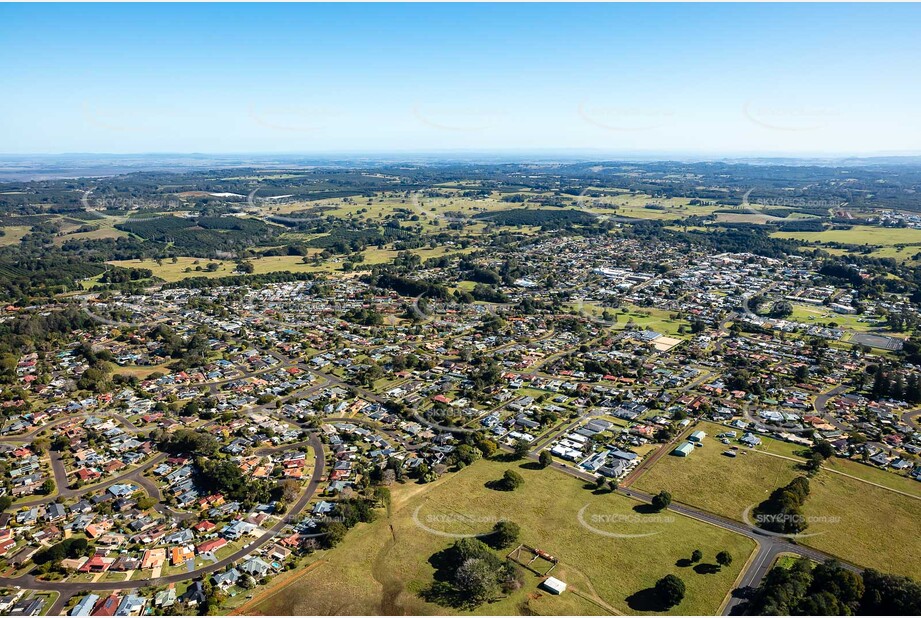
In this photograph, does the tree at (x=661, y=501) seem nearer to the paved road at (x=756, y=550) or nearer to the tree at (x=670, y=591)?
the paved road at (x=756, y=550)

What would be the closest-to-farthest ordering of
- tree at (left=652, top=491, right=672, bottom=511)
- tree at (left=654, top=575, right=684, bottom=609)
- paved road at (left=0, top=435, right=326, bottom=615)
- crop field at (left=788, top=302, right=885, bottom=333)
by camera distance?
1. tree at (left=654, top=575, right=684, bottom=609)
2. paved road at (left=0, top=435, right=326, bottom=615)
3. tree at (left=652, top=491, right=672, bottom=511)
4. crop field at (left=788, top=302, right=885, bottom=333)

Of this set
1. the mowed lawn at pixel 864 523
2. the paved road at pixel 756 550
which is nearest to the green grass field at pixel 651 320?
the mowed lawn at pixel 864 523

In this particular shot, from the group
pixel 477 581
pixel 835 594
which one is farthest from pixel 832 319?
pixel 477 581

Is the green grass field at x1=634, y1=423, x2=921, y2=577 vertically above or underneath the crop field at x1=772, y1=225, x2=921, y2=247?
underneath

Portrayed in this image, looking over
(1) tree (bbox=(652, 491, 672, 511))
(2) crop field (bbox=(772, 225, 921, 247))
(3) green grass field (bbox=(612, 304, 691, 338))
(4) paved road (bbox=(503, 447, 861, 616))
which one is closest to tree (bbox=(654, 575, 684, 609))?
(4) paved road (bbox=(503, 447, 861, 616))

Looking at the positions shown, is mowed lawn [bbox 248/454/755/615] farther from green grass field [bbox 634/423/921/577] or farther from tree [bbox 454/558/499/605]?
green grass field [bbox 634/423/921/577]

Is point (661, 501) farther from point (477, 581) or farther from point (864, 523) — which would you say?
point (477, 581)

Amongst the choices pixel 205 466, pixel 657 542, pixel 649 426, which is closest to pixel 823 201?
pixel 649 426
